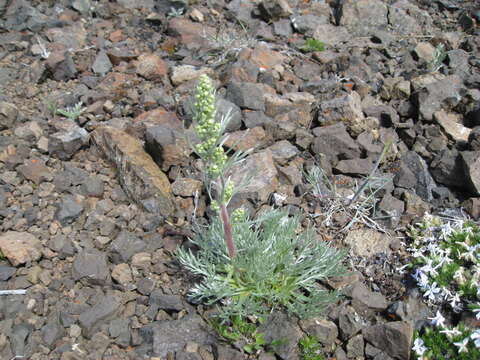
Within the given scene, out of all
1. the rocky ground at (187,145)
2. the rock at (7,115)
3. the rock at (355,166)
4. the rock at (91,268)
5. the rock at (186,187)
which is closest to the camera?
the rocky ground at (187,145)

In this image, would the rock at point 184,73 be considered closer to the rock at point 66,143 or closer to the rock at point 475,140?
the rock at point 66,143

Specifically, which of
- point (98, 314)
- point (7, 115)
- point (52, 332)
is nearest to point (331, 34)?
point (7, 115)

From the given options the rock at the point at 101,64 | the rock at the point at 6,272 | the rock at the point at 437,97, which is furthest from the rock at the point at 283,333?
the rock at the point at 101,64

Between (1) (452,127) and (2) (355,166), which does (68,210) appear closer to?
(2) (355,166)

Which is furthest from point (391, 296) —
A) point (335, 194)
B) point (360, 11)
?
point (360, 11)

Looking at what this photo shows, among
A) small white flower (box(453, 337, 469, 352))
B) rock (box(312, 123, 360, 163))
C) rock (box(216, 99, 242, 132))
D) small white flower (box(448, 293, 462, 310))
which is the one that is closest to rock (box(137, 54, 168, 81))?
rock (box(216, 99, 242, 132))

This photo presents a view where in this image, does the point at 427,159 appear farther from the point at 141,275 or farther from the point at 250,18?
the point at 250,18
